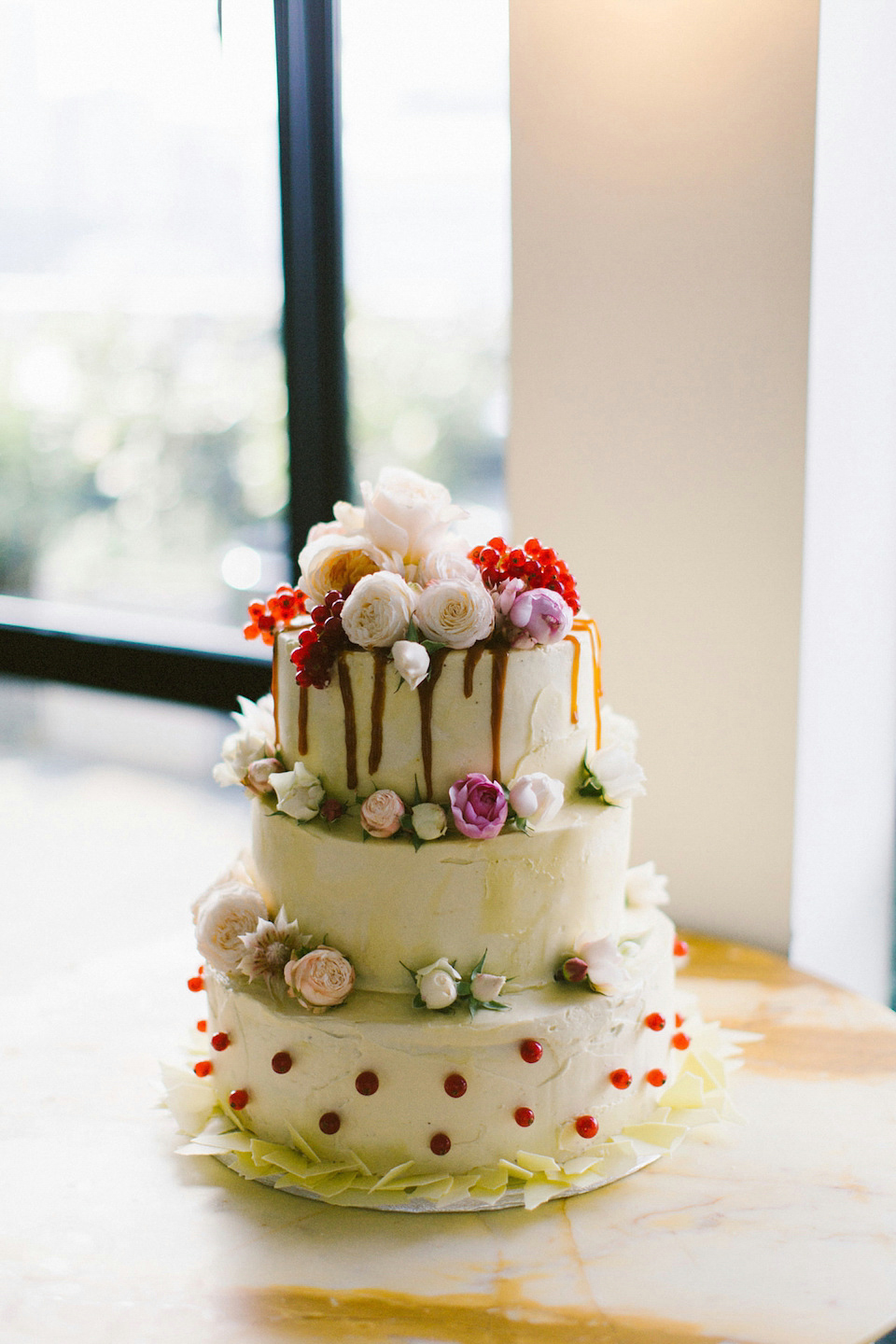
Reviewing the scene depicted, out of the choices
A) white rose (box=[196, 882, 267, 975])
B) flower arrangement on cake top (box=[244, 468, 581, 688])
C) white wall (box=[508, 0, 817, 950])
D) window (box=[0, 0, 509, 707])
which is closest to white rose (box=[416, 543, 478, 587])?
flower arrangement on cake top (box=[244, 468, 581, 688])

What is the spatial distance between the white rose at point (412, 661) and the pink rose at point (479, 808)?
0.55 feet

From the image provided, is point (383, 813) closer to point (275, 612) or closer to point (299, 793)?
point (299, 793)

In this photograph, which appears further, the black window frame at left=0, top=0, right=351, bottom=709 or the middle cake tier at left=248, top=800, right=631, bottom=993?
the black window frame at left=0, top=0, right=351, bottom=709

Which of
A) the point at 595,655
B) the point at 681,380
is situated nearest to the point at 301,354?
the point at 681,380

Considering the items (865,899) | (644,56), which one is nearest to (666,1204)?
(865,899)

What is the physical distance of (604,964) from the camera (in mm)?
1855

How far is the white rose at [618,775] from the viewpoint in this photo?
6.21ft

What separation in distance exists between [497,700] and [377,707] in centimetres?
17

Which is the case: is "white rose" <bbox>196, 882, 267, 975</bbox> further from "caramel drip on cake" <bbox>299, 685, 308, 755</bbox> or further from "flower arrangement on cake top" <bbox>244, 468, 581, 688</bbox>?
"flower arrangement on cake top" <bbox>244, 468, 581, 688</bbox>

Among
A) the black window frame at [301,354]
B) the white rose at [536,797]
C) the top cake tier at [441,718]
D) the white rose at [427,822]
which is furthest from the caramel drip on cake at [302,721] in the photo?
the black window frame at [301,354]

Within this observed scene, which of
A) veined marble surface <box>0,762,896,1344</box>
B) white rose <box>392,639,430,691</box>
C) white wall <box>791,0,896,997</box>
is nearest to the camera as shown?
veined marble surface <box>0,762,896,1344</box>

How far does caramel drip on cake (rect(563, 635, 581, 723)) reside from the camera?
6.18ft

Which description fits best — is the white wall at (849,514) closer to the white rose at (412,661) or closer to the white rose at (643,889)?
the white rose at (643,889)

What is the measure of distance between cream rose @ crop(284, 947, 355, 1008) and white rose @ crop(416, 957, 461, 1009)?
11 cm
